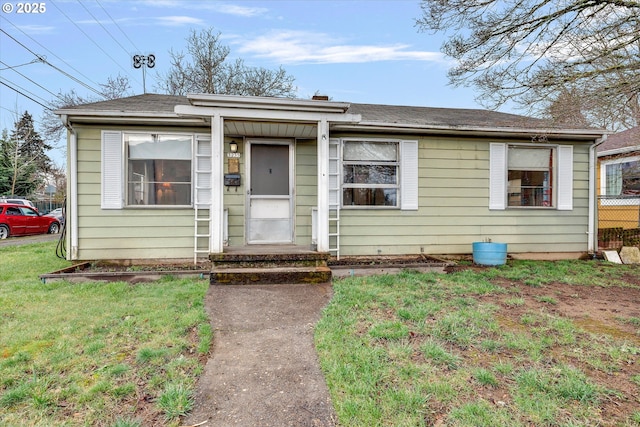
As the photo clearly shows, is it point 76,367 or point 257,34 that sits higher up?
point 257,34

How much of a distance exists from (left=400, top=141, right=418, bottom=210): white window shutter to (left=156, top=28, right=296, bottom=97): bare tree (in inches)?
461

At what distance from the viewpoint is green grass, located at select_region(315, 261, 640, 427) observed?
191 centimetres

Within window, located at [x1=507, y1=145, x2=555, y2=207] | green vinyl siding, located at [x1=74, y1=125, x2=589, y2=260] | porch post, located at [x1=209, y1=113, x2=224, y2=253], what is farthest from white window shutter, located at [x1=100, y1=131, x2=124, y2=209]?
window, located at [x1=507, y1=145, x2=555, y2=207]

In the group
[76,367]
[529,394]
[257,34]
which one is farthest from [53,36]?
[529,394]

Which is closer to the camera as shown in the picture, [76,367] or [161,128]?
[76,367]

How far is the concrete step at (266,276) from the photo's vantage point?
4.57m

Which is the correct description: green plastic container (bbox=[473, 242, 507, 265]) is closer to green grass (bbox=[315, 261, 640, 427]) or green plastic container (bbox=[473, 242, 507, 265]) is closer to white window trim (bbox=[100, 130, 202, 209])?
green grass (bbox=[315, 261, 640, 427])

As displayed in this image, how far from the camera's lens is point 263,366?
2.53 m

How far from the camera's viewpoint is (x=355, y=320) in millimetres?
3303

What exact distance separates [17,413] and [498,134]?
24.4 ft

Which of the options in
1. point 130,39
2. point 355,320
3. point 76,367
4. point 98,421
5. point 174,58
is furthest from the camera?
point 174,58

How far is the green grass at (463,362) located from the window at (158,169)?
3.55 m

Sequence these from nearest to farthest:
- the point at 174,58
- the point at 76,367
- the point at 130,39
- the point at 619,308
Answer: the point at 76,367 < the point at 619,308 < the point at 130,39 < the point at 174,58

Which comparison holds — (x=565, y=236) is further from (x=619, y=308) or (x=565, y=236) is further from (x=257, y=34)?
(x=257, y=34)
